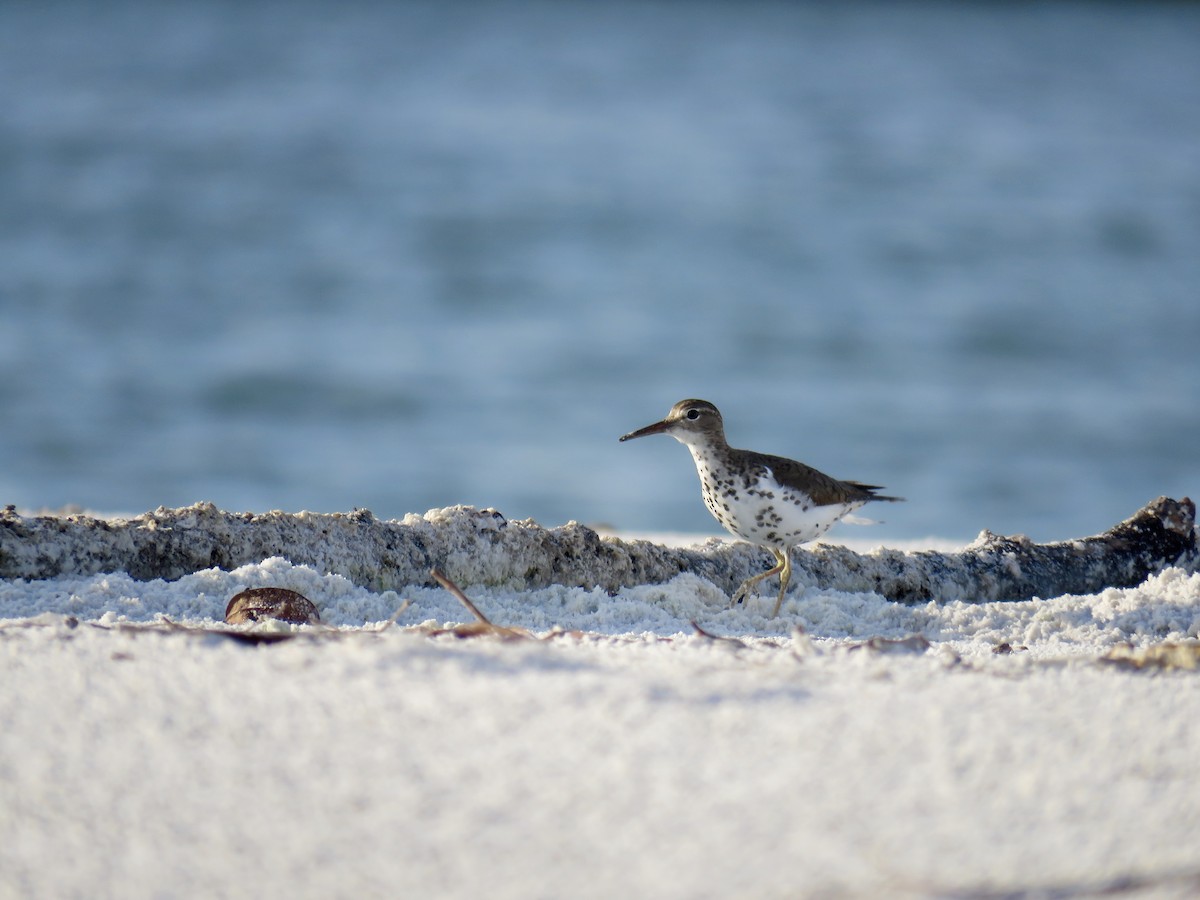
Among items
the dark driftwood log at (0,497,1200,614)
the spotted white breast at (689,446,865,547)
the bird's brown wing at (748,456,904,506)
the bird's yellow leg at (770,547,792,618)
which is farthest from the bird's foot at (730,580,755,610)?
the bird's brown wing at (748,456,904,506)

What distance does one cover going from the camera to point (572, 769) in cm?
199

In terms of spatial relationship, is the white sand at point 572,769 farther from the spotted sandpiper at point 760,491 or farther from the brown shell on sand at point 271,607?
the spotted sandpiper at point 760,491

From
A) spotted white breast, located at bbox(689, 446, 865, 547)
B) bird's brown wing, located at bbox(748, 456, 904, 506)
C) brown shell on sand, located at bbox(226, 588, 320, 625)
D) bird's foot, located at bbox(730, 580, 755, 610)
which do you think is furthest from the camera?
bird's brown wing, located at bbox(748, 456, 904, 506)

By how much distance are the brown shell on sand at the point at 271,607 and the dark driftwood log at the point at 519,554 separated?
0.50 meters

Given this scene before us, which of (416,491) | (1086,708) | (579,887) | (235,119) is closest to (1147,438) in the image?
(416,491)

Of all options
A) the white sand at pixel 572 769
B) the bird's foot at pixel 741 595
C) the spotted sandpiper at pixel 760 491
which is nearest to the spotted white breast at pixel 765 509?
the spotted sandpiper at pixel 760 491

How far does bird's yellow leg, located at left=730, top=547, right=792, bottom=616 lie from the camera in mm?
4125

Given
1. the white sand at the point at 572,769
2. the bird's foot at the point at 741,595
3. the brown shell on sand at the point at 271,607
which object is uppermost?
the brown shell on sand at the point at 271,607

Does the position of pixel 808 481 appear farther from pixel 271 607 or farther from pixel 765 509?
pixel 271 607

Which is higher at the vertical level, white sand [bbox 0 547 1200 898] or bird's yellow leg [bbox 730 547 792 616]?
bird's yellow leg [bbox 730 547 792 616]

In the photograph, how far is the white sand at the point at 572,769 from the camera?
1737mm

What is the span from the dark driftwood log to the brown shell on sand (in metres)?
0.50

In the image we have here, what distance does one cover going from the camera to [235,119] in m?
22.7

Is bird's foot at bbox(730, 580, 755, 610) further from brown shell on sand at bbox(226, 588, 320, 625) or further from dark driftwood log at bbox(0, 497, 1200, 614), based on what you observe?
brown shell on sand at bbox(226, 588, 320, 625)
